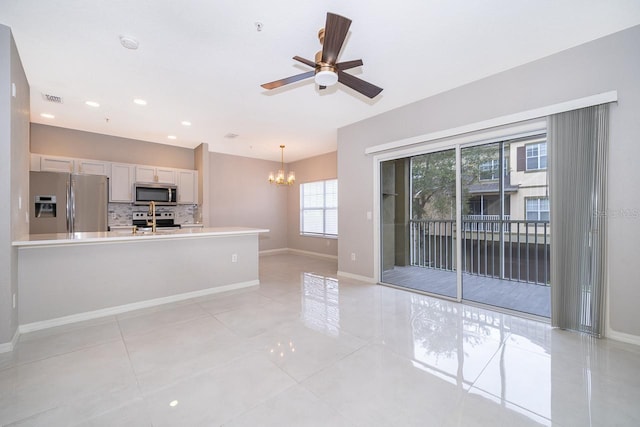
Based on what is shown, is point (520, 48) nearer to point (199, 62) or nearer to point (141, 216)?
point (199, 62)

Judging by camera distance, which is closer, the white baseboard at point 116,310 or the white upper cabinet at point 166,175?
the white baseboard at point 116,310

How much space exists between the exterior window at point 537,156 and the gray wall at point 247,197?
6035 millimetres

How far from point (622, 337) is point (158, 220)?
7.04 m

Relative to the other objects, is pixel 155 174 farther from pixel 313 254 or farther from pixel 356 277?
pixel 356 277

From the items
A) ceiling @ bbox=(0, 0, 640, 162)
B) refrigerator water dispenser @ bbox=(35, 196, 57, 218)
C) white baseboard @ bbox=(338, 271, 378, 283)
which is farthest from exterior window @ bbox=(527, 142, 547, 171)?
refrigerator water dispenser @ bbox=(35, 196, 57, 218)

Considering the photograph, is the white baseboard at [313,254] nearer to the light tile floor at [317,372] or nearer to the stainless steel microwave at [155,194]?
the stainless steel microwave at [155,194]

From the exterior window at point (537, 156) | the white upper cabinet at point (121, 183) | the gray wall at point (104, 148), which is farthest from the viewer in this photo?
the white upper cabinet at point (121, 183)

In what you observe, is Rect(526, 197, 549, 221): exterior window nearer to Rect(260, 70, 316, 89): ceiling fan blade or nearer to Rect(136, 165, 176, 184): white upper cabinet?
Rect(260, 70, 316, 89): ceiling fan blade

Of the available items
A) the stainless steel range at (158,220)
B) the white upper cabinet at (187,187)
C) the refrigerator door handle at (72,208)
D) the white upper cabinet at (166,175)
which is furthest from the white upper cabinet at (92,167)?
the white upper cabinet at (187,187)

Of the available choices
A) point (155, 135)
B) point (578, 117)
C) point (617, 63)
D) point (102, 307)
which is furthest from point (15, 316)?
point (617, 63)

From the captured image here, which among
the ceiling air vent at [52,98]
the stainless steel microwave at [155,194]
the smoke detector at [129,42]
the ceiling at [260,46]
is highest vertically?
the ceiling at [260,46]

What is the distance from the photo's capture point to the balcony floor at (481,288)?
3.28m

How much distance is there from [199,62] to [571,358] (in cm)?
437

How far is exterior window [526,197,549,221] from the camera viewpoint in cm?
308
